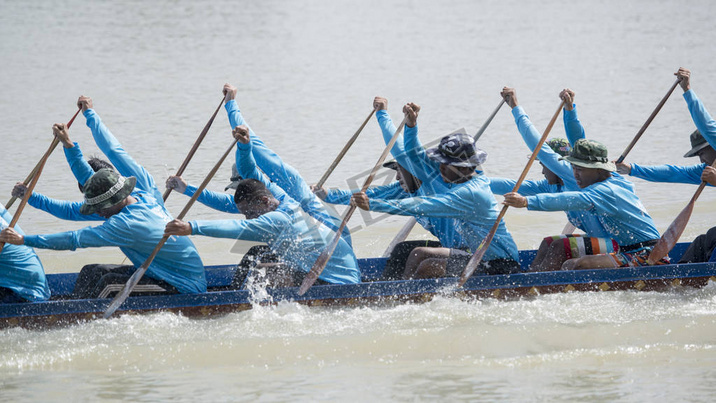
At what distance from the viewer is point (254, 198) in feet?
26.9

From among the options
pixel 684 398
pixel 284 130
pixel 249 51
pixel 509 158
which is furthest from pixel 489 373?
pixel 249 51

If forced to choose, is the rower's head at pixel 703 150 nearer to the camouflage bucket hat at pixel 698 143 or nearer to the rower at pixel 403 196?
the camouflage bucket hat at pixel 698 143

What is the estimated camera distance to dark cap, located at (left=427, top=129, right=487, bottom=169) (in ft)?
28.2

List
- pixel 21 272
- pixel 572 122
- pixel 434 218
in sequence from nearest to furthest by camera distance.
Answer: pixel 21 272 < pixel 434 218 < pixel 572 122

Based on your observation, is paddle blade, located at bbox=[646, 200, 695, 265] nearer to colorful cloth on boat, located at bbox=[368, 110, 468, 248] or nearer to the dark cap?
colorful cloth on boat, located at bbox=[368, 110, 468, 248]

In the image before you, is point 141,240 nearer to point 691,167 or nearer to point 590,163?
point 590,163

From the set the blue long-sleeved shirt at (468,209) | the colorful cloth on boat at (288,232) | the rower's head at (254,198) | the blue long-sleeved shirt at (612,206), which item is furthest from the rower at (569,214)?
the rower's head at (254,198)

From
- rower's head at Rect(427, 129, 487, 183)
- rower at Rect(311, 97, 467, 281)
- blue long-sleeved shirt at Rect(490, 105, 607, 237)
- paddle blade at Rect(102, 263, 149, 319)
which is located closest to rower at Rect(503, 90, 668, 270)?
blue long-sleeved shirt at Rect(490, 105, 607, 237)

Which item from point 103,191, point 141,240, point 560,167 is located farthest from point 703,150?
point 103,191

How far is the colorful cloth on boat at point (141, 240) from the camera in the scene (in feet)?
25.6

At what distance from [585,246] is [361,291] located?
7.32 feet

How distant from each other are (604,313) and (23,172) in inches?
416

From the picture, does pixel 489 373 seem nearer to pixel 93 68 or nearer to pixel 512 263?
pixel 512 263

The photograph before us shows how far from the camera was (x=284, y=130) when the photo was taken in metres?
20.1
